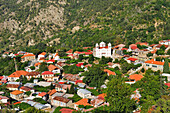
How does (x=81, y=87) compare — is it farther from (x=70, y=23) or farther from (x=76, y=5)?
(x=76, y=5)

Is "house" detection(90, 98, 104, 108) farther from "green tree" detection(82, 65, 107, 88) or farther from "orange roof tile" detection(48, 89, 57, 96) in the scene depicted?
"orange roof tile" detection(48, 89, 57, 96)

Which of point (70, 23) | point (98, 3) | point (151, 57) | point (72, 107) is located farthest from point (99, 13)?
point (72, 107)

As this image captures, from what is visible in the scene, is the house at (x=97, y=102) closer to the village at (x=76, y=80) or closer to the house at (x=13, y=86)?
the village at (x=76, y=80)

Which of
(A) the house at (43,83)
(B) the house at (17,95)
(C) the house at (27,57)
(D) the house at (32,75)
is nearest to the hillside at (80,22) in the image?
(C) the house at (27,57)

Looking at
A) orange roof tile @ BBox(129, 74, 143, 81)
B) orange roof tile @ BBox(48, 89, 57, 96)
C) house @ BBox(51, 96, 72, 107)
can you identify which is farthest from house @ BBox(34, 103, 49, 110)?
orange roof tile @ BBox(129, 74, 143, 81)


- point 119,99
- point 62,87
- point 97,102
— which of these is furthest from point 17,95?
point 119,99
